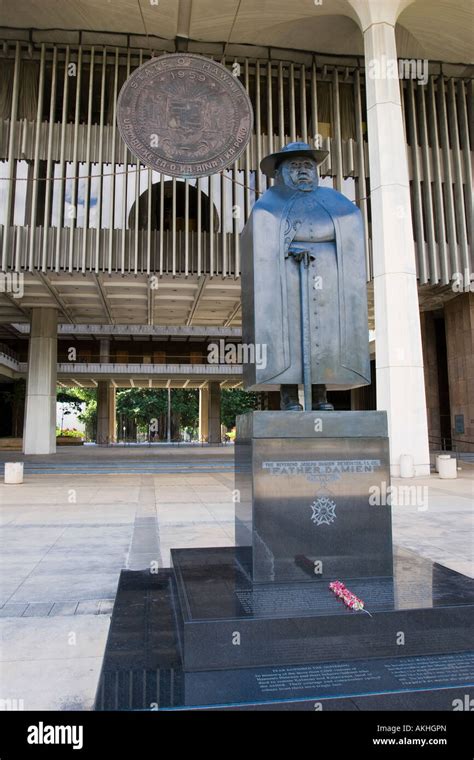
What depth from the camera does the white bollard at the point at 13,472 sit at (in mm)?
14094

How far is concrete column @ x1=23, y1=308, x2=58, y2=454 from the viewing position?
78.3 feet

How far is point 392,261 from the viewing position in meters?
15.4

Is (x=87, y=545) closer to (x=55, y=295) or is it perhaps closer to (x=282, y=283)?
(x=282, y=283)

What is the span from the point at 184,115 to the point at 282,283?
1272 cm

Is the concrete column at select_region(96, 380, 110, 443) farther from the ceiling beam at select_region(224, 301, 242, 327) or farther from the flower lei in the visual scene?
the flower lei

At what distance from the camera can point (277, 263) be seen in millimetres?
4242

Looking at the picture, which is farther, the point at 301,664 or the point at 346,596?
the point at 346,596

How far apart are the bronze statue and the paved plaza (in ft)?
7.57

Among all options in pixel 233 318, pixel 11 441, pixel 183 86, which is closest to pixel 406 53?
pixel 183 86

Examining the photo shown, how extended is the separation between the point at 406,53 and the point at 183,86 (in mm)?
9750

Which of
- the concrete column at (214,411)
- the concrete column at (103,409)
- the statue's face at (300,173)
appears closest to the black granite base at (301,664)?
the statue's face at (300,173)

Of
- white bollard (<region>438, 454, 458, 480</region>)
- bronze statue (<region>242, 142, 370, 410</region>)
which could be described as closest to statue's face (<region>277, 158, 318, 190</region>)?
bronze statue (<region>242, 142, 370, 410</region>)

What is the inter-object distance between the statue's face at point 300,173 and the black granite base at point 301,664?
3.06 metres

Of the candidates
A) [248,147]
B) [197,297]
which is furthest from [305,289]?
[197,297]
